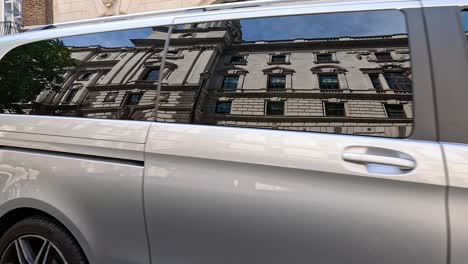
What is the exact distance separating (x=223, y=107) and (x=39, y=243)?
1.29 metres

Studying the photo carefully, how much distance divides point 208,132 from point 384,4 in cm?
91

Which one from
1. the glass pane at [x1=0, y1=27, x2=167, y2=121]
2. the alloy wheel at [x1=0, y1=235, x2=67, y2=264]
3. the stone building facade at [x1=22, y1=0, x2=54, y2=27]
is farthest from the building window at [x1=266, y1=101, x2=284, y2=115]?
the stone building facade at [x1=22, y1=0, x2=54, y2=27]

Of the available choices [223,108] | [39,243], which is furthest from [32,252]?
[223,108]

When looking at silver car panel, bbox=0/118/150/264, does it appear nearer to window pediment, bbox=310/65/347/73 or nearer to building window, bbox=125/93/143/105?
building window, bbox=125/93/143/105

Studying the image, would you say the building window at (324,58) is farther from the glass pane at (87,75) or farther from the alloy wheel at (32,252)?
the alloy wheel at (32,252)

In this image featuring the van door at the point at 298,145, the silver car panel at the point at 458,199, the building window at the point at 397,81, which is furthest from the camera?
the building window at the point at 397,81

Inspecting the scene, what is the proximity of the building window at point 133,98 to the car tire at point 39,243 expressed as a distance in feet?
2.46

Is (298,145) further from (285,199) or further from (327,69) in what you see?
(327,69)

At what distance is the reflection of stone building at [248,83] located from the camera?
5.74 ft

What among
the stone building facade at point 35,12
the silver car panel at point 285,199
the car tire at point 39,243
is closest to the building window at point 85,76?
the silver car panel at point 285,199

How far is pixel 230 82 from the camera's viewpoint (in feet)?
6.69

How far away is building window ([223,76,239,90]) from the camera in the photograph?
79.6 inches

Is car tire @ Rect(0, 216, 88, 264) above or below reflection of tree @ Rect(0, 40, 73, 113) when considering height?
below

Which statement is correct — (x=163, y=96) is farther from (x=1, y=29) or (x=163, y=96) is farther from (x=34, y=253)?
(x=1, y=29)
